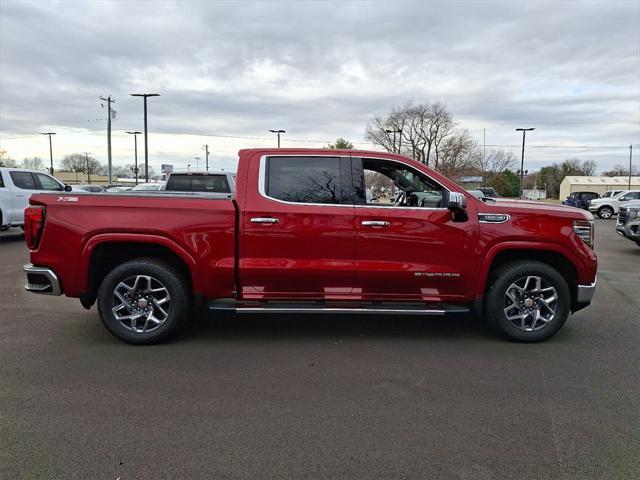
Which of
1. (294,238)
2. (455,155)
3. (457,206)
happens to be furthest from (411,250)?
(455,155)

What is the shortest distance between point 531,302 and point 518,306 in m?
0.14

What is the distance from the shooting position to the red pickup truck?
16.0 ft

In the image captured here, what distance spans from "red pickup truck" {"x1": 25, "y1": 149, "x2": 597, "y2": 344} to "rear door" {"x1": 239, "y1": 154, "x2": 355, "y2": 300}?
0.4 inches

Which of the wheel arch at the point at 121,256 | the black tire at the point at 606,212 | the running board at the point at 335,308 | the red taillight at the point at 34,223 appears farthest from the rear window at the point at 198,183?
the black tire at the point at 606,212

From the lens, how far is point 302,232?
490 cm

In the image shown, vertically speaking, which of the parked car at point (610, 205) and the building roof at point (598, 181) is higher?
the building roof at point (598, 181)

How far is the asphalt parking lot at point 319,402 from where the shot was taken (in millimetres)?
2977

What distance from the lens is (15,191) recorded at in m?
13.2

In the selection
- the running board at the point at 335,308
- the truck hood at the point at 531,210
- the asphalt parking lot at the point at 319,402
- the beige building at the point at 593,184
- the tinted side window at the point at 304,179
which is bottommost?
the asphalt parking lot at the point at 319,402

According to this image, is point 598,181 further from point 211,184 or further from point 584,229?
point 584,229

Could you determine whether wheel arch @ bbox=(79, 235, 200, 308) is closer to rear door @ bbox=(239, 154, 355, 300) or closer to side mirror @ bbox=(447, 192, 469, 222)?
rear door @ bbox=(239, 154, 355, 300)

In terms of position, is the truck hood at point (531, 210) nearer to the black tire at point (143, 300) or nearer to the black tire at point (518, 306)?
the black tire at point (518, 306)

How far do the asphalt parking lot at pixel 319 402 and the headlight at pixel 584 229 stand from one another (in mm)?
1095

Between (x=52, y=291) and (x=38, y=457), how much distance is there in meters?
2.32
